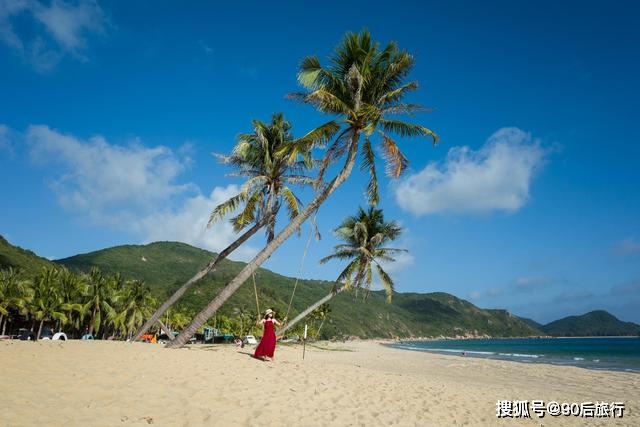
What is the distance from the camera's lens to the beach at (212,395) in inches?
241

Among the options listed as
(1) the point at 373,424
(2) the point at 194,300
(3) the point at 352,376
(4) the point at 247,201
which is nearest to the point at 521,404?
(3) the point at 352,376

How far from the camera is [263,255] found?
14.2 meters

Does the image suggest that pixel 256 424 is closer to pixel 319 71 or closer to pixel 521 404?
pixel 521 404

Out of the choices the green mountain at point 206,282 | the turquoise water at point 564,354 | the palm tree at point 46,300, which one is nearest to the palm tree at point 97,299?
the palm tree at point 46,300

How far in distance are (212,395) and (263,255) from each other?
6.90 m

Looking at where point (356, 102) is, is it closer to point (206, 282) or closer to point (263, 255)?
point (263, 255)

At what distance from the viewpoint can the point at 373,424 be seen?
723 centimetres

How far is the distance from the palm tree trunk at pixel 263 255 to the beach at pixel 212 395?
1593 mm

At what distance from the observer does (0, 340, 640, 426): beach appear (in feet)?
20.1

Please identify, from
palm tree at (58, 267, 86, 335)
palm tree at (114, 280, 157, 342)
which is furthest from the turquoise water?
palm tree at (58, 267, 86, 335)

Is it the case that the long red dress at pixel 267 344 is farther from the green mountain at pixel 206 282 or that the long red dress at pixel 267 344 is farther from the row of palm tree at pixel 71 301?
the green mountain at pixel 206 282

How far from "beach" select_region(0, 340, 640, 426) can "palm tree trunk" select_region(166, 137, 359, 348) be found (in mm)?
1593

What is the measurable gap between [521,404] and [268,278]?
453ft

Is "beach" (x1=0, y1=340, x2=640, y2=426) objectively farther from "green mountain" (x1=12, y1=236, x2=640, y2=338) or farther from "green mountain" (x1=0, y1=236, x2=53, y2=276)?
"green mountain" (x1=12, y1=236, x2=640, y2=338)
